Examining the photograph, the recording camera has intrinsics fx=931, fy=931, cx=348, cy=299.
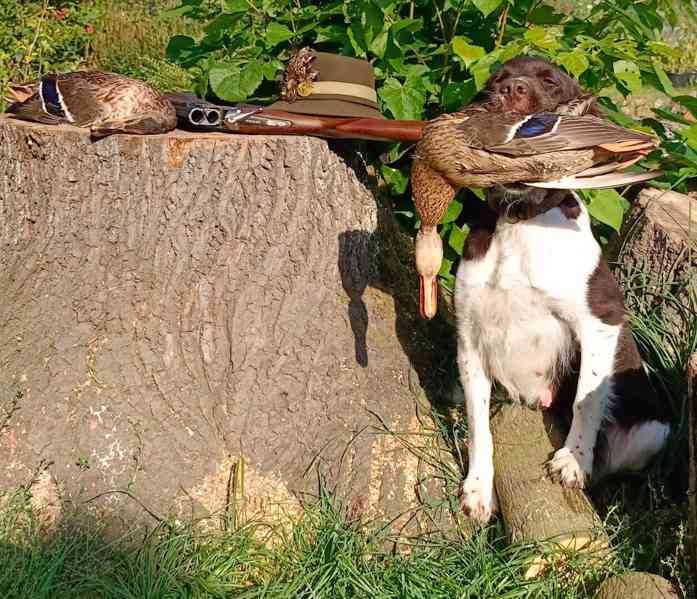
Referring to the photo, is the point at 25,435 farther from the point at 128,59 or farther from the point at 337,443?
the point at 128,59

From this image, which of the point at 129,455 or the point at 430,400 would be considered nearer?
the point at 129,455

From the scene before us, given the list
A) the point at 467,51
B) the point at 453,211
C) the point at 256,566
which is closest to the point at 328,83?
the point at 467,51

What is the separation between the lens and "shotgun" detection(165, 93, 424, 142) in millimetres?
2943

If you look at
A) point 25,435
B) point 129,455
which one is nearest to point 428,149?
point 129,455

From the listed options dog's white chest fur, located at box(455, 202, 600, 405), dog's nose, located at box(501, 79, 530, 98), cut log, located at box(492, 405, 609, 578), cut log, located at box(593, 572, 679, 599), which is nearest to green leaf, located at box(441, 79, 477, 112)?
dog's nose, located at box(501, 79, 530, 98)

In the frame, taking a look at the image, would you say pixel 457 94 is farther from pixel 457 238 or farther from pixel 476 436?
pixel 476 436

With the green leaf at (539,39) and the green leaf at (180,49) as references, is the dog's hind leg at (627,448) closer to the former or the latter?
the green leaf at (539,39)

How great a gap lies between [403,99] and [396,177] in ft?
0.93

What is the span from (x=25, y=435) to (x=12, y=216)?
69 cm

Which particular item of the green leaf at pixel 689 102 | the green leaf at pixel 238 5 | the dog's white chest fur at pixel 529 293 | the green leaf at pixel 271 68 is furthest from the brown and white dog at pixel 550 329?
the green leaf at pixel 238 5

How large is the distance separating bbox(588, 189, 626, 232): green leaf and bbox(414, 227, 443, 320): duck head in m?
0.86

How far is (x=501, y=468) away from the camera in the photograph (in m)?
3.13

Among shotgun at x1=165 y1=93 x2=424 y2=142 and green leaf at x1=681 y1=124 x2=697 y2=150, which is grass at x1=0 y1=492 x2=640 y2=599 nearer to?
shotgun at x1=165 y1=93 x2=424 y2=142

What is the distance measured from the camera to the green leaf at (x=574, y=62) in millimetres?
3002
